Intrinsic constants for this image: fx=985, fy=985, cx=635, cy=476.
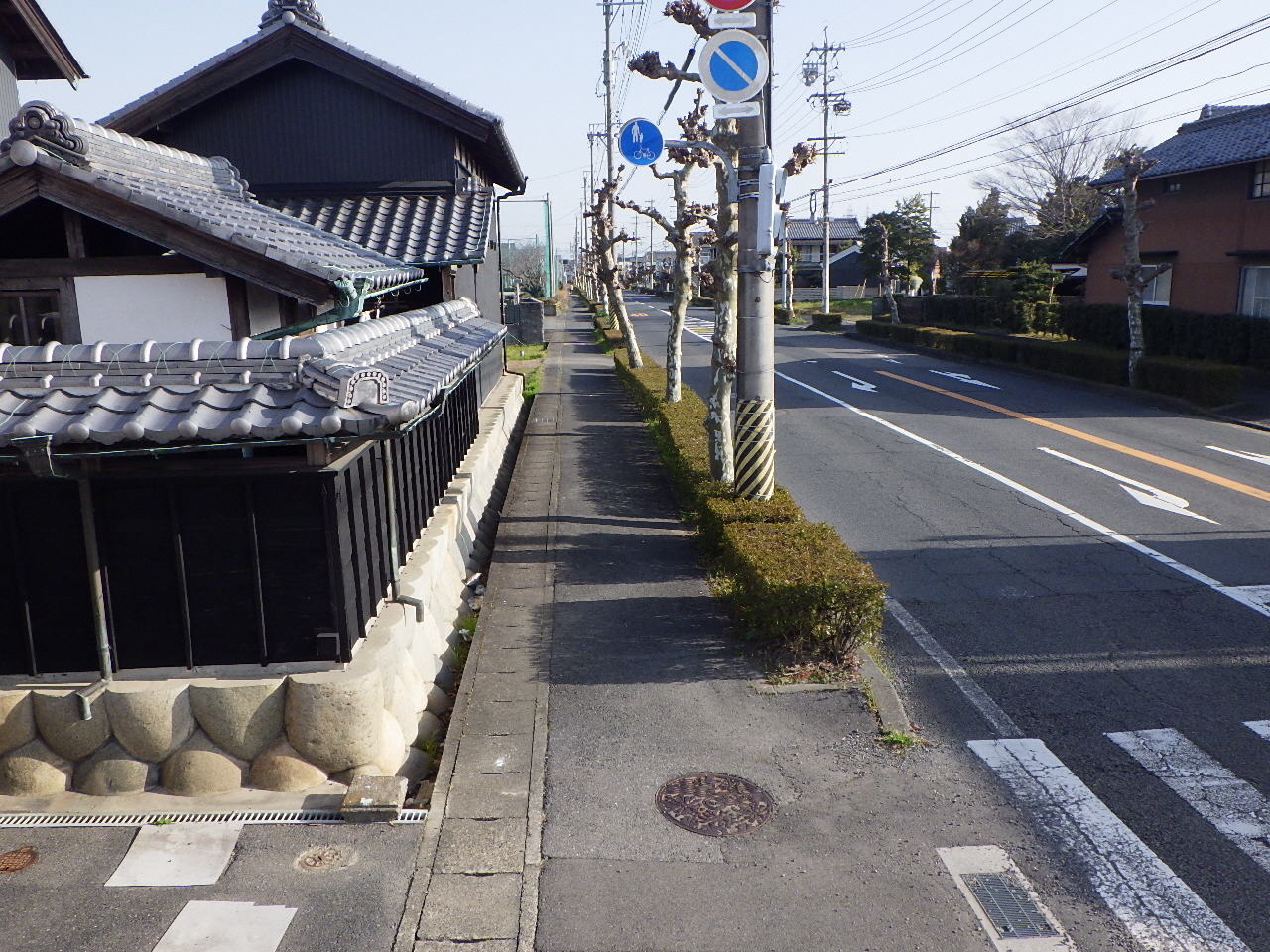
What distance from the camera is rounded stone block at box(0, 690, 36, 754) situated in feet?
20.4

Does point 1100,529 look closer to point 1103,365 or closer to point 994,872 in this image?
point 994,872

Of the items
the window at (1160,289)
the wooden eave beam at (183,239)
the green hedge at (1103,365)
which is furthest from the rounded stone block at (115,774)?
the window at (1160,289)

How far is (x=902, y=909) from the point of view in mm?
5000

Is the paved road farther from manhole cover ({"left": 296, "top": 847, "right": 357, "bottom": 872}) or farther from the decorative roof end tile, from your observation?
the decorative roof end tile

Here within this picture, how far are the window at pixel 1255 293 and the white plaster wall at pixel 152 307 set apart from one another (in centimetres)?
2599

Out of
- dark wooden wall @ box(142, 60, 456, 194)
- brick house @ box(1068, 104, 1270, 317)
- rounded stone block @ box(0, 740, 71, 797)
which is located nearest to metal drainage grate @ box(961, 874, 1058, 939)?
rounded stone block @ box(0, 740, 71, 797)

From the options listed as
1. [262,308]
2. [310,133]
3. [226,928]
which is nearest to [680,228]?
[310,133]

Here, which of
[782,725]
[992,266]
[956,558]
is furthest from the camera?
[992,266]

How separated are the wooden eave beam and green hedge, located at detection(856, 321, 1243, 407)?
2059 centimetres

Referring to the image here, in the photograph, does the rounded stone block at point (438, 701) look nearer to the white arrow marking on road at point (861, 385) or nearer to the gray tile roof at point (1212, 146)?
the white arrow marking on road at point (861, 385)

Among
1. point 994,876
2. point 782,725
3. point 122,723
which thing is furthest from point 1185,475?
point 122,723

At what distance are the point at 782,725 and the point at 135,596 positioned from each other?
4436 millimetres

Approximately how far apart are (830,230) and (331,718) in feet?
319

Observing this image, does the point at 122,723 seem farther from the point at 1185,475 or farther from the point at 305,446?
the point at 1185,475
